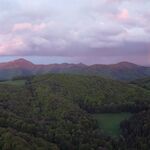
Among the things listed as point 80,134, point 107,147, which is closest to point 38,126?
point 80,134

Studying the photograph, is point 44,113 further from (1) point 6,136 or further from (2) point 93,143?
(1) point 6,136

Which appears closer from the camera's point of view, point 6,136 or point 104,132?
point 6,136

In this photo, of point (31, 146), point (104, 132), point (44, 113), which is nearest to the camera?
point (31, 146)

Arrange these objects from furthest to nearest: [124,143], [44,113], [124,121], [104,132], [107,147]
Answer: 1. [44,113]
2. [124,121]
3. [104,132]
4. [124,143]
5. [107,147]

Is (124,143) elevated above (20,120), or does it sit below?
below

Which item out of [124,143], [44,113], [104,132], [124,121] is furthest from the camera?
[44,113]

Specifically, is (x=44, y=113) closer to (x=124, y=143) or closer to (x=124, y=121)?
(x=124, y=121)

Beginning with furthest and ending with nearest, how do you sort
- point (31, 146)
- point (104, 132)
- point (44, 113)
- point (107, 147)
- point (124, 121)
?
point (44, 113) → point (124, 121) → point (104, 132) → point (107, 147) → point (31, 146)

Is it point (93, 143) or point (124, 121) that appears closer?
point (93, 143)

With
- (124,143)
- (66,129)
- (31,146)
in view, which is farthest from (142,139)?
(31,146)
